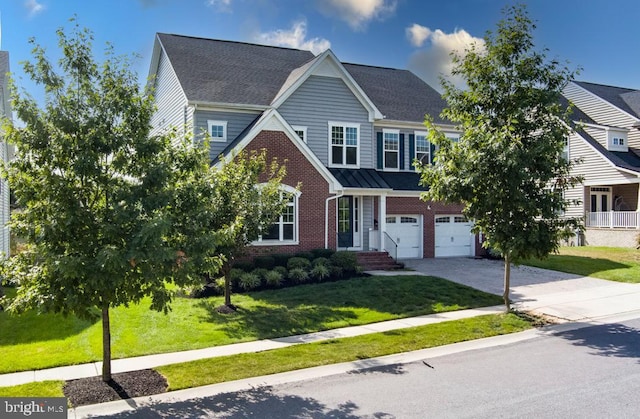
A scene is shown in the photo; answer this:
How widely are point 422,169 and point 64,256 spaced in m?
9.29

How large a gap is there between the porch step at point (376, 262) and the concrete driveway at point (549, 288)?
1007 millimetres

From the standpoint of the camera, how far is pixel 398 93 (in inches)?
1120

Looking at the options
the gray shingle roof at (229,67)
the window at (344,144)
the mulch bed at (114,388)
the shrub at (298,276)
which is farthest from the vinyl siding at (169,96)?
the mulch bed at (114,388)

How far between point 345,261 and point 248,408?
1170 centimetres

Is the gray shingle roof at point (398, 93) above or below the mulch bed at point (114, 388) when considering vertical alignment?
above

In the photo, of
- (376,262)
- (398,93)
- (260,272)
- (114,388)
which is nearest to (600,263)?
(376,262)

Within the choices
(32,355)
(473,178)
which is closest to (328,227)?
(473,178)

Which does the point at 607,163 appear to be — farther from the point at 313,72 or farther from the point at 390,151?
the point at 313,72

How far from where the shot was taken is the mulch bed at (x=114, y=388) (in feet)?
24.4

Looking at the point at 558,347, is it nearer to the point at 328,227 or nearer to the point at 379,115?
the point at 328,227

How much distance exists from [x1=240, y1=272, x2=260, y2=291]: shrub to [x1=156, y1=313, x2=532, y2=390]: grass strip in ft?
19.5

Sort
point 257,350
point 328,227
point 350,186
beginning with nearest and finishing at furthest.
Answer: point 257,350 < point 328,227 < point 350,186

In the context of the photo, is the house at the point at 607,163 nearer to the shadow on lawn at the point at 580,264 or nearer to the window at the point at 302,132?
the shadow on lawn at the point at 580,264

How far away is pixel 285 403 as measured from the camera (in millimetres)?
7234
